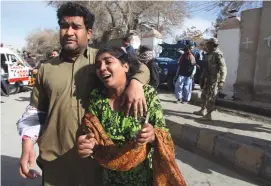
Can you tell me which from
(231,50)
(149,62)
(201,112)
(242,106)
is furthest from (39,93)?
(231,50)

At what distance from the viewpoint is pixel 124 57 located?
1507mm

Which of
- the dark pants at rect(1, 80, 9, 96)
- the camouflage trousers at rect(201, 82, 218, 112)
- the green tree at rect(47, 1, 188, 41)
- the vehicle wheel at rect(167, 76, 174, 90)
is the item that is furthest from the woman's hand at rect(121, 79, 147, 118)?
the green tree at rect(47, 1, 188, 41)

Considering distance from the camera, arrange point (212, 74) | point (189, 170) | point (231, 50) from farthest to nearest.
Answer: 1. point (231, 50)
2. point (212, 74)
3. point (189, 170)

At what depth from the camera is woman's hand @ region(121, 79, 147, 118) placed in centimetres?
137

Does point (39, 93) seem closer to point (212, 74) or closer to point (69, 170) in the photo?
point (69, 170)

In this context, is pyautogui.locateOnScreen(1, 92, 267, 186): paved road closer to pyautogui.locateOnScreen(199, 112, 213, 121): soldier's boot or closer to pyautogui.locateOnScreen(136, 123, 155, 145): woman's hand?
pyautogui.locateOnScreen(199, 112, 213, 121): soldier's boot

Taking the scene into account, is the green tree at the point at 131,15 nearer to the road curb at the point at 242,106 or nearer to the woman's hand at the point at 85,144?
the road curb at the point at 242,106

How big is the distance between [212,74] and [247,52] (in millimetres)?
2858

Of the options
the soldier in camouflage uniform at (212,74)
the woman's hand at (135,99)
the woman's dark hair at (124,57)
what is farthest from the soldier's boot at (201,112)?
the woman's hand at (135,99)

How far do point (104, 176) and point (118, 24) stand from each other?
2375 cm

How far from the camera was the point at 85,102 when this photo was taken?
60.4 inches

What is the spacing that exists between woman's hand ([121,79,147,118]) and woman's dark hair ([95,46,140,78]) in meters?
0.13

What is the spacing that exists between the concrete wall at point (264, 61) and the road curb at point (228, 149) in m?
3.20

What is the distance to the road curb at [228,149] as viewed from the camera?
11.3 ft
